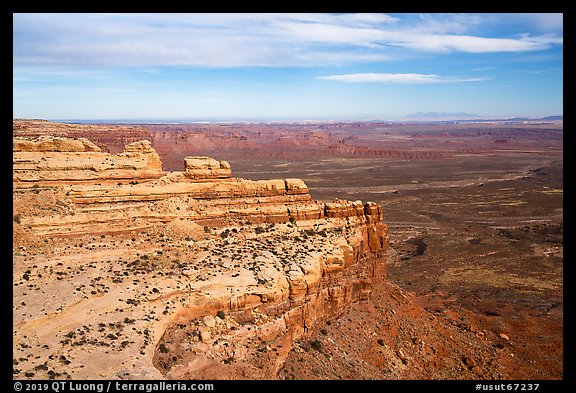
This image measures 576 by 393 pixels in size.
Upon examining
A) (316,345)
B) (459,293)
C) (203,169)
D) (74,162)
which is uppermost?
(74,162)

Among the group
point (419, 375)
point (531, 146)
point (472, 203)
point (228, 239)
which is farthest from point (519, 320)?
point (531, 146)

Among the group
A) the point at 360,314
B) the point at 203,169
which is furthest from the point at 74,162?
the point at 360,314

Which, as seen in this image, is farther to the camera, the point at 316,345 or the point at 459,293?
the point at 459,293

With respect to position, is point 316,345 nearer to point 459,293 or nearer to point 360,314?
point 360,314

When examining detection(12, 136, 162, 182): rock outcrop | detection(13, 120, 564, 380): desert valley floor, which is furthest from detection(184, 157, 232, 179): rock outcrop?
detection(13, 120, 564, 380): desert valley floor

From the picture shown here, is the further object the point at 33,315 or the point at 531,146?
the point at 531,146

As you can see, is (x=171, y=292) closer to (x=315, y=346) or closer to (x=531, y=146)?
(x=315, y=346)

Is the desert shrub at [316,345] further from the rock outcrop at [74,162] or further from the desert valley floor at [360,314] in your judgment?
the rock outcrop at [74,162]
